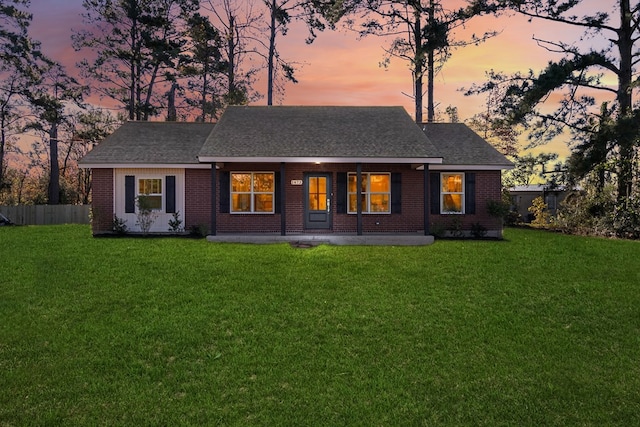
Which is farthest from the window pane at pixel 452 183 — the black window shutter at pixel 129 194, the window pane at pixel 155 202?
the black window shutter at pixel 129 194

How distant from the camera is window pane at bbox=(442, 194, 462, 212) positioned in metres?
16.6

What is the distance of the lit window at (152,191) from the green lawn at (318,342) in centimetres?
569

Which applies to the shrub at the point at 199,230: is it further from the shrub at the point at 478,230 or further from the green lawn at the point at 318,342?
the shrub at the point at 478,230

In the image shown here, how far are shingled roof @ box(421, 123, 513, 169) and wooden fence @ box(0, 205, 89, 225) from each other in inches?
900

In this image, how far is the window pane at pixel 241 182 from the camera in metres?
16.1

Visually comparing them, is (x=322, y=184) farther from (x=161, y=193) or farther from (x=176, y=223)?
(x=161, y=193)

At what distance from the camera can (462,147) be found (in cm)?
1758

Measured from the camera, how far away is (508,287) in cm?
879

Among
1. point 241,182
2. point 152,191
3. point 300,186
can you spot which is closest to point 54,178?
point 152,191

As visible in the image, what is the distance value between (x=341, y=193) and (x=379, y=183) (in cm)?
146

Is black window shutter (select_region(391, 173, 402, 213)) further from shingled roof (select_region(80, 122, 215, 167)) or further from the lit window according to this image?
the lit window

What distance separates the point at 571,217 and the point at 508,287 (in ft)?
41.2

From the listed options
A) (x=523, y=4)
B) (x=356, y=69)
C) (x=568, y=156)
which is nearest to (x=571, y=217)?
(x=568, y=156)

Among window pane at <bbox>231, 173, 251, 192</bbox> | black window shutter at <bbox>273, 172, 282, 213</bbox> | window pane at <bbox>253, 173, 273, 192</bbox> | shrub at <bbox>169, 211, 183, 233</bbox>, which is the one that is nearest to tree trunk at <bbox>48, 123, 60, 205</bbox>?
shrub at <bbox>169, 211, 183, 233</bbox>
